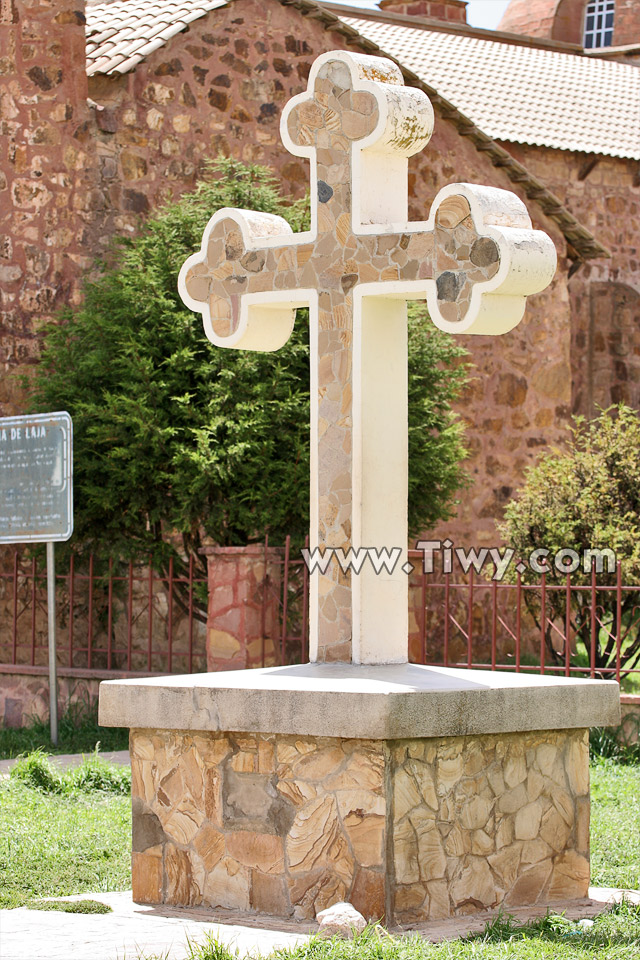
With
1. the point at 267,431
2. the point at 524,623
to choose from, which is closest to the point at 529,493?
the point at 267,431

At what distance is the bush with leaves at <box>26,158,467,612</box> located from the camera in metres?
11.6

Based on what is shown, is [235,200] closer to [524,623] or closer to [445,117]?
[445,117]

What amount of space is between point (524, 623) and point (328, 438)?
403 inches

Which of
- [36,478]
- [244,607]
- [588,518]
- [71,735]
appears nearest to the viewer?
[244,607]

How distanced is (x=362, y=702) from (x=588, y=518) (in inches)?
251

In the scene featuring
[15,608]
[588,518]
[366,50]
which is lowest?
[15,608]

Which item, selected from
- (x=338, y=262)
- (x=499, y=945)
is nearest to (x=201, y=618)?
(x=338, y=262)

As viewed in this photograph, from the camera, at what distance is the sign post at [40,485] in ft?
35.7

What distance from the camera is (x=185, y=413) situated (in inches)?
464

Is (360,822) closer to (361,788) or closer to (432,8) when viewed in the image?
(361,788)

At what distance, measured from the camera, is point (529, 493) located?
11734mm

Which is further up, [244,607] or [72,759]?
[244,607]

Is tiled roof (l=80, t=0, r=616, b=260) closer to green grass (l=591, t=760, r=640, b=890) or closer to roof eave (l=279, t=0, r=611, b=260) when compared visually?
roof eave (l=279, t=0, r=611, b=260)

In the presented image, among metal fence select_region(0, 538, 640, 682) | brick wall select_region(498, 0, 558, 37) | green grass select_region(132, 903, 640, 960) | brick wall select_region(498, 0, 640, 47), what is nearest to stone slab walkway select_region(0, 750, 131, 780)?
metal fence select_region(0, 538, 640, 682)
